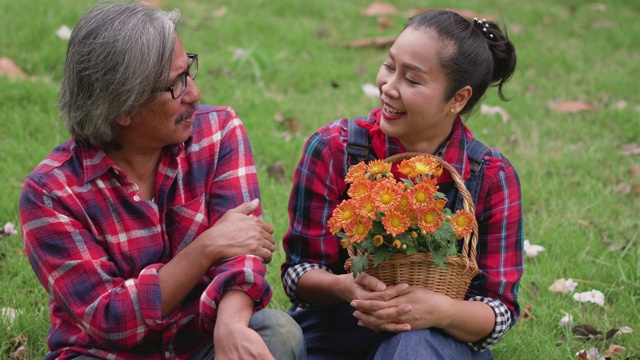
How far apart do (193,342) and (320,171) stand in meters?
0.66

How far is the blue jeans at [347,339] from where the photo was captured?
2.59 meters

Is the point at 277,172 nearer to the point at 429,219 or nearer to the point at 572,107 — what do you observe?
the point at 572,107

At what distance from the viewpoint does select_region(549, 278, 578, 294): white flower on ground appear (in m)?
3.55

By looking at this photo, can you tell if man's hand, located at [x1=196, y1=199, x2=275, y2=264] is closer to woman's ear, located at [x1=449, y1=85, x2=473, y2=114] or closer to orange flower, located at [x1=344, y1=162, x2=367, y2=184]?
orange flower, located at [x1=344, y1=162, x2=367, y2=184]

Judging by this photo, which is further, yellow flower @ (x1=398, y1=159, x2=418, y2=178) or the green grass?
the green grass

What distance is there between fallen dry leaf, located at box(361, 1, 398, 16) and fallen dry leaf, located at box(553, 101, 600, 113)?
184cm

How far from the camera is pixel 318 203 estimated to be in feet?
9.28

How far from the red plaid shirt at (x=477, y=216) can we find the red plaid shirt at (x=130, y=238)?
0.62 feet

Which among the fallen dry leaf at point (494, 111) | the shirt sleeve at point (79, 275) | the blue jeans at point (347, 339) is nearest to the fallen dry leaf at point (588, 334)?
the blue jeans at point (347, 339)

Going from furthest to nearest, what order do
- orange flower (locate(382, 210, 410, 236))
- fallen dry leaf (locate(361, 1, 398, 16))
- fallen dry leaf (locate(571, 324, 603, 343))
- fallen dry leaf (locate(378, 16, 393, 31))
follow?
fallen dry leaf (locate(361, 1, 398, 16)) → fallen dry leaf (locate(378, 16, 393, 31)) → fallen dry leaf (locate(571, 324, 603, 343)) → orange flower (locate(382, 210, 410, 236))

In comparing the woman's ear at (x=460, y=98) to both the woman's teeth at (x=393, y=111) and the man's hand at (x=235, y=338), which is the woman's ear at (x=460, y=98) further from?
the man's hand at (x=235, y=338)

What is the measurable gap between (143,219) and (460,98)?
104 centimetres

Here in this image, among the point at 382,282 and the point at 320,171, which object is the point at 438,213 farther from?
the point at 320,171

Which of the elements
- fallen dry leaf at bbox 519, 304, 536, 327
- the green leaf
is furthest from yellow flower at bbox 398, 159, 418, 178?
fallen dry leaf at bbox 519, 304, 536, 327
